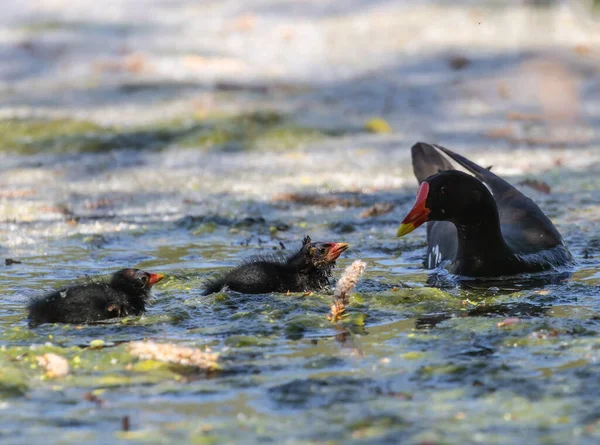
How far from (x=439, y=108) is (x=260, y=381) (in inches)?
384

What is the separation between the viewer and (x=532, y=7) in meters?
17.3

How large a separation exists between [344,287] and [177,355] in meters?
1.16

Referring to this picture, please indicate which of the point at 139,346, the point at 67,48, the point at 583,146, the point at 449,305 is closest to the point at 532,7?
the point at 583,146

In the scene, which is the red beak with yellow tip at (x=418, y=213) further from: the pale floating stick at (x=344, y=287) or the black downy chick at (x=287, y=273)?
the pale floating stick at (x=344, y=287)

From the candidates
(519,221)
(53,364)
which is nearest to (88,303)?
(53,364)

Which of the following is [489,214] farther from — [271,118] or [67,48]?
[67,48]

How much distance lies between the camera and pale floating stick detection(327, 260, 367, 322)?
17.1ft

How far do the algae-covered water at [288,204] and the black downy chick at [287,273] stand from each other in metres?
0.11

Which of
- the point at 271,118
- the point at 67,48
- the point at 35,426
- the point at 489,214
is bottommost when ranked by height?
the point at 35,426

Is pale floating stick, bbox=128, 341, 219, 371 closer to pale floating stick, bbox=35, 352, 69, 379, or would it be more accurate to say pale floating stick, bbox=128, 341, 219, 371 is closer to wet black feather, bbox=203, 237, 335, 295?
pale floating stick, bbox=35, 352, 69, 379

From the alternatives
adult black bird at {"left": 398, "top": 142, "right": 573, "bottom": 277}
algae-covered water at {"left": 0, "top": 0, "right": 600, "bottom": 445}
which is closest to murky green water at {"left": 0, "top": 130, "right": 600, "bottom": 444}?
algae-covered water at {"left": 0, "top": 0, "right": 600, "bottom": 445}

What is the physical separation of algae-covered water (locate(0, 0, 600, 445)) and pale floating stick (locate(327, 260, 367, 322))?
80 mm

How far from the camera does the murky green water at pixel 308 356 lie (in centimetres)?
365

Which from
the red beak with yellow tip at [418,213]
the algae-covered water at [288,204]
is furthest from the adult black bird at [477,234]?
the algae-covered water at [288,204]
